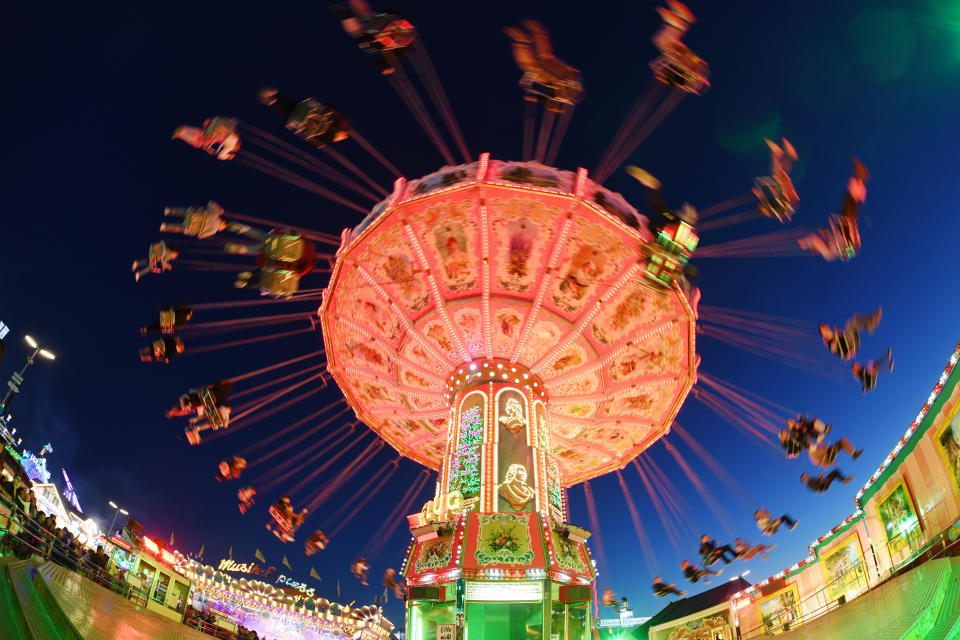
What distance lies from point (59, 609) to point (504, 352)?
11929 millimetres

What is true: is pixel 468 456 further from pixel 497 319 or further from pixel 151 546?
pixel 151 546

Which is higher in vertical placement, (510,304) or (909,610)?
(510,304)

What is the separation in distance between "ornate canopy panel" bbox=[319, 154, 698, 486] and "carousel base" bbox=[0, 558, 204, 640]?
338 inches

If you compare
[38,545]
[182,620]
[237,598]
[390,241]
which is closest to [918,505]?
[390,241]

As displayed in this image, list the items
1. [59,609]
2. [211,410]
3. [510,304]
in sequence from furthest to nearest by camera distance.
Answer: [510,304] < [211,410] < [59,609]

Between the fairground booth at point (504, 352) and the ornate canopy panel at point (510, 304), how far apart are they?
0.15 feet

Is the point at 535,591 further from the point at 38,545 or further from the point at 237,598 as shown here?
→ the point at 237,598

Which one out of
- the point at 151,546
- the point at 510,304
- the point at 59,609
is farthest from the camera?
the point at 151,546

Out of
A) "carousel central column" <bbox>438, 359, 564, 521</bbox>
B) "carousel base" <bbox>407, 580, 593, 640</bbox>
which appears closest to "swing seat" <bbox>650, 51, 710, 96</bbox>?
"carousel central column" <bbox>438, 359, 564, 521</bbox>

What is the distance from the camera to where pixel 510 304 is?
56.0 ft

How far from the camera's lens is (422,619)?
13117 millimetres

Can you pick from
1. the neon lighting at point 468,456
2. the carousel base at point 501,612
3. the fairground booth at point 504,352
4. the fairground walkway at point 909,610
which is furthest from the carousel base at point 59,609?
the fairground walkway at point 909,610

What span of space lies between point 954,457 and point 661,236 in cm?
724

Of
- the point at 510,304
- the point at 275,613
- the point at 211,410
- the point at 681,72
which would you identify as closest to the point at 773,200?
the point at 681,72
